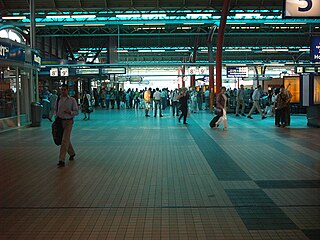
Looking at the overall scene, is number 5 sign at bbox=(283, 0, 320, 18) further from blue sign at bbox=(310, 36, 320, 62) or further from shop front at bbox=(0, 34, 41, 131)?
shop front at bbox=(0, 34, 41, 131)

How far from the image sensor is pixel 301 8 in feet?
30.0

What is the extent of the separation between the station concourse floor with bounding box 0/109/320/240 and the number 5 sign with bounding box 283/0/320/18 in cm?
314

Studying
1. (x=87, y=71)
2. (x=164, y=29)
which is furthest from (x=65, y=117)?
(x=164, y=29)

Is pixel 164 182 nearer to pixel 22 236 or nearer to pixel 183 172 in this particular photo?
pixel 183 172

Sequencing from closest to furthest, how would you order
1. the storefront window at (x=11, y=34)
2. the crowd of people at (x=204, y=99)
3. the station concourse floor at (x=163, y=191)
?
the station concourse floor at (x=163, y=191) → the crowd of people at (x=204, y=99) → the storefront window at (x=11, y=34)

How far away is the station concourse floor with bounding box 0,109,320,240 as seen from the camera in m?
4.94

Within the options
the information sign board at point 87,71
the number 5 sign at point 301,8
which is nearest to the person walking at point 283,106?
the number 5 sign at point 301,8

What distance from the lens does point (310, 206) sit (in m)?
5.81

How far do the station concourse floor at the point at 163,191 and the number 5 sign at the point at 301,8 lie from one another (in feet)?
10.3

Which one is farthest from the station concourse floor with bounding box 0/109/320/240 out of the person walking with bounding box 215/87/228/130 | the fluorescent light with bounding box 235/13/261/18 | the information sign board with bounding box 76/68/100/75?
the information sign board with bounding box 76/68/100/75

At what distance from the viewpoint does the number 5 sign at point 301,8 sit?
30.0 feet

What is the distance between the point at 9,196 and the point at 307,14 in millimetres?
6916

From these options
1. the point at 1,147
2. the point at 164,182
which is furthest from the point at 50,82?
the point at 164,182

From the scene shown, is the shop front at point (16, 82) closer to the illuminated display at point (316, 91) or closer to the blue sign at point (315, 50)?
the blue sign at point (315, 50)
